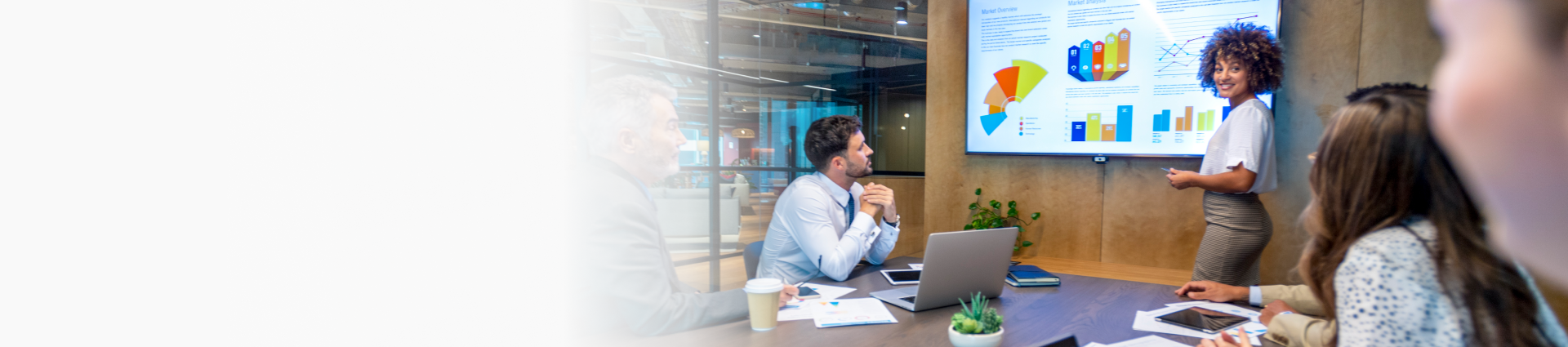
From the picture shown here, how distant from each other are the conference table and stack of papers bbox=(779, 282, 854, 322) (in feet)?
0.09

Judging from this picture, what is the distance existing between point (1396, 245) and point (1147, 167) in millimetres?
2371

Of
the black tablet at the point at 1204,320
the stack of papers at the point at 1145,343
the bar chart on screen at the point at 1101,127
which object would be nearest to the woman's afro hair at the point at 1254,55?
the bar chart on screen at the point at 1101,127

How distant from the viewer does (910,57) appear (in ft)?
21.4

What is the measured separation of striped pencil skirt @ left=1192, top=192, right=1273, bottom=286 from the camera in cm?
222

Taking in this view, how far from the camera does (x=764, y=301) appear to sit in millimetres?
1339

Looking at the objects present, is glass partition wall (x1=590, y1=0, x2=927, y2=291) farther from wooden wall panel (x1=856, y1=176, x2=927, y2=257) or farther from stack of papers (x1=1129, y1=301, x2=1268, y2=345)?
stack of papers (x1=1129, y1=301, x2=1268, y2=345)

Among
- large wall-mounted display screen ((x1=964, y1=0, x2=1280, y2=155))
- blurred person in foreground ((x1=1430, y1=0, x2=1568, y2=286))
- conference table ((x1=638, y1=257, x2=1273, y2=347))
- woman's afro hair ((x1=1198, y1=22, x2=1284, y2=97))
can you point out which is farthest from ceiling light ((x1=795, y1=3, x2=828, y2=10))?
blurred person in foreground ((x1=1430, y1=0, x2=1568, y2=286))

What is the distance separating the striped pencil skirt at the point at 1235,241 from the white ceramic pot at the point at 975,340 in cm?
133

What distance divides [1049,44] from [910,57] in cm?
330

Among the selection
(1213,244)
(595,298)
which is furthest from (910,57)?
(595,298)

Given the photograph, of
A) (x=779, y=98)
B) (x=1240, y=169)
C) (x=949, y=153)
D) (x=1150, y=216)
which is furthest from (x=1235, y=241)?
(x=779, y=98)

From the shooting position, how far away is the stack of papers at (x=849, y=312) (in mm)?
1450

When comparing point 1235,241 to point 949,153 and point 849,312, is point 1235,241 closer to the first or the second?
point 849,312

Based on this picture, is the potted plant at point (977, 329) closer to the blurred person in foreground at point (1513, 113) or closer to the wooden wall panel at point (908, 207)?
the blurred person in foreground at point (1513, 113)
